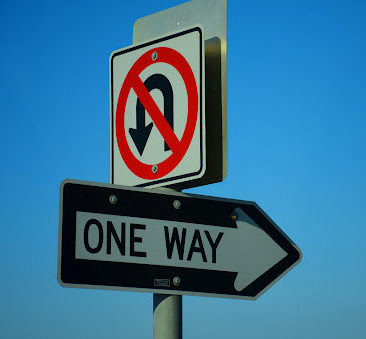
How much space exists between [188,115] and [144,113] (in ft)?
0.77

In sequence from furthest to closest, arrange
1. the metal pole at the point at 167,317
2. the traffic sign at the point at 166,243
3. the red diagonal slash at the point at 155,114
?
the red diagonal slash at the point at 155,114
the metal pole at the point at 167,317
the traffic sign at the point at 166,243

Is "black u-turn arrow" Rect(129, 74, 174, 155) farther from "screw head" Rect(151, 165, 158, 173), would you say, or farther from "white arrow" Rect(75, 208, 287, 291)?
"white arrow" Rect(75, 208, 287, 291)

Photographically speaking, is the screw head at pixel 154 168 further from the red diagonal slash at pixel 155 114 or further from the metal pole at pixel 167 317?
the metal pole at pixel 167 317

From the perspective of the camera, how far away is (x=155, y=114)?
8.54ft

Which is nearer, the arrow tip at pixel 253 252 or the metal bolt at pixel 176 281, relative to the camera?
the metal bolt at pixel 176 281

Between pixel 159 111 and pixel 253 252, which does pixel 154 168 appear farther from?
pixel 253 252

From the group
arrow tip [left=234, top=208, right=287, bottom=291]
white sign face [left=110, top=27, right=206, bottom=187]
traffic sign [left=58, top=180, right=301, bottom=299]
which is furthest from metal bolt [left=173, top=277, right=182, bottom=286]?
white sign face [left=110, top=27, right=206, bottom=187]

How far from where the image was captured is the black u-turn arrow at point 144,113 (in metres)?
2.57

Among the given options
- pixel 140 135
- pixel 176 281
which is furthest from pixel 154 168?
pixel 176 281

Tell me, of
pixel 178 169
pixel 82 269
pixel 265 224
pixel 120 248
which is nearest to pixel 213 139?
pixel 178 169

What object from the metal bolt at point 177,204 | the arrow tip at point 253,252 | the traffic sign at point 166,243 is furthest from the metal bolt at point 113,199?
the arrow tip at point 253,252

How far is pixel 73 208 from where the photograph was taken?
228 centimetres

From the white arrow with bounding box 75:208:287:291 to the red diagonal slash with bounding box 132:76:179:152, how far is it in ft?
1.01

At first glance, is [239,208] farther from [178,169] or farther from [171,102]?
[171,102]
